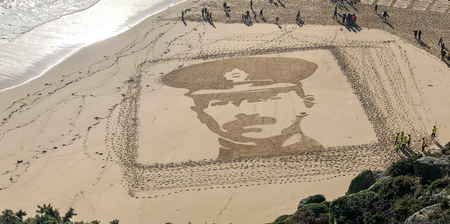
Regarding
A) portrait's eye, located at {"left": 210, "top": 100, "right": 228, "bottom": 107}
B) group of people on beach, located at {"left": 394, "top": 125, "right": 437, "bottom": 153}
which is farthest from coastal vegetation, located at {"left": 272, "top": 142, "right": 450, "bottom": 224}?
portrait's eye, located at {"left": 210, "top": 100, "right": 228, "bottom": 107}

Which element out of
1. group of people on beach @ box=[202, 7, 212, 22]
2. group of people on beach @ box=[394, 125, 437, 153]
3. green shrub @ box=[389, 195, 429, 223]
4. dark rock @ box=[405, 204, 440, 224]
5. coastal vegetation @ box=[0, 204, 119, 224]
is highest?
group of people on beach @ box=[202, 7, 212, 22]

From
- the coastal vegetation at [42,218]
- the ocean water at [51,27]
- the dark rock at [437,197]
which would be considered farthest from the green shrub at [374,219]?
the ocean water at [51,27]

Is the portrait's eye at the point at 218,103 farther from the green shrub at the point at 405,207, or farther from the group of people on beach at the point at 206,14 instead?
the green shrub at the point at 405,207

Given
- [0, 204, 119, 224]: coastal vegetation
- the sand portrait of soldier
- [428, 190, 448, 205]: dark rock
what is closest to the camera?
[428, 190, 448, 205]: dark rock

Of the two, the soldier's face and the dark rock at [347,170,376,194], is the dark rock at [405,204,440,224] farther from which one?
the soldier's face

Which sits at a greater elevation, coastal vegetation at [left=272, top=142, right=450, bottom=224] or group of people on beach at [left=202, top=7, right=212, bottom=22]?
group of people on beach at [left=202, top=7, right=212, bottom=22]

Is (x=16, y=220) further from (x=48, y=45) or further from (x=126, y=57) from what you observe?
(x=48, y=45)
